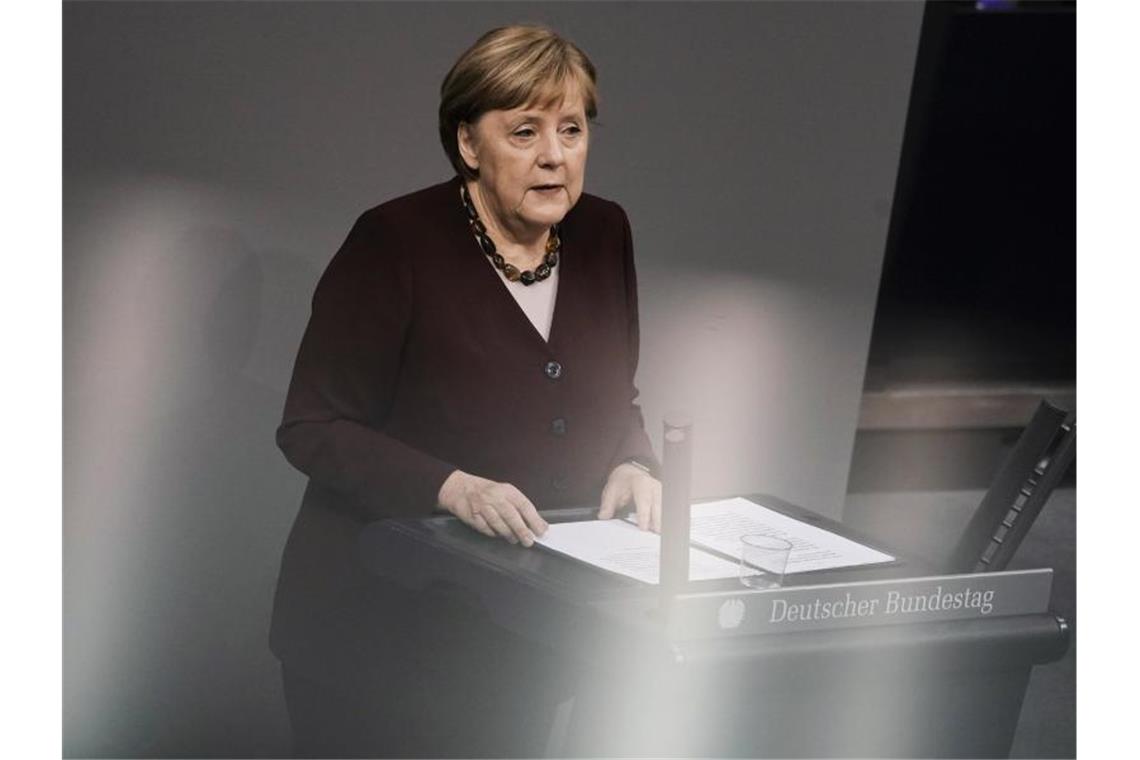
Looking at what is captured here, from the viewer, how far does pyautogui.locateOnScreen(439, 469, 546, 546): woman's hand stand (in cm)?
218

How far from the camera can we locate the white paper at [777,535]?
7.11ft

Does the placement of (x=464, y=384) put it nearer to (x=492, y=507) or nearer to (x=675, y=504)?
(x=492, y=507)

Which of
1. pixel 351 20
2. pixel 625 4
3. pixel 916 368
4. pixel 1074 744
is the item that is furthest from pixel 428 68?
pixel 916 368

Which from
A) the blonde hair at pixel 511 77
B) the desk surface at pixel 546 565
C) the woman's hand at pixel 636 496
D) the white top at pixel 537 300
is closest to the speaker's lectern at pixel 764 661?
the desk surface at pixel 546 565

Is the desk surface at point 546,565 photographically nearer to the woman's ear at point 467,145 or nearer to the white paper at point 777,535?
the white paper at point 777,535

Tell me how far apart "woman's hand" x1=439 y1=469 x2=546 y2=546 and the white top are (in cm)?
30

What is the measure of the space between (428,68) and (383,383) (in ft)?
2.46

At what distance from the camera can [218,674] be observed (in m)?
3.04

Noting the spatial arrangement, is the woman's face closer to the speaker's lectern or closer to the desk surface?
the desk surface

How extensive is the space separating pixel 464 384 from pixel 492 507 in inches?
11.2

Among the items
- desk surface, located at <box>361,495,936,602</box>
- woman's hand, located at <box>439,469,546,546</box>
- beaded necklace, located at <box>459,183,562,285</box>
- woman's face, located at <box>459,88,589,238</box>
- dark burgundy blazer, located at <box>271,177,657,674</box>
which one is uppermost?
woman's face, located at <box>459,88,589,238</box>

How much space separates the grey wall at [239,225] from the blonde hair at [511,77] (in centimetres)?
38

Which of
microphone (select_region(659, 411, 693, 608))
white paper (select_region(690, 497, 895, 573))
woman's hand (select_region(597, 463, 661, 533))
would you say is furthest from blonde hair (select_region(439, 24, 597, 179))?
microphone (select_region(659, 411, 693, 608))
